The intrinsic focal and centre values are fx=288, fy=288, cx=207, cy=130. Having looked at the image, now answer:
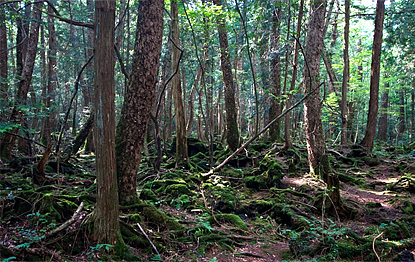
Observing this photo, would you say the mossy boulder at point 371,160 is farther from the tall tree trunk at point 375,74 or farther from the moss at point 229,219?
the moss at point 229,219

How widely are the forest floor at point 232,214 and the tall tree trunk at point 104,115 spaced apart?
0.42 metres

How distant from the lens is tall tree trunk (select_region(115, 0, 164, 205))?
558 centimetres

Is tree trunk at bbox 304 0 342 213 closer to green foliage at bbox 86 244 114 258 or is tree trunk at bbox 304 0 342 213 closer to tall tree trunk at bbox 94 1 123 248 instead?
tall tree trunk at bbox 94 1 123 248

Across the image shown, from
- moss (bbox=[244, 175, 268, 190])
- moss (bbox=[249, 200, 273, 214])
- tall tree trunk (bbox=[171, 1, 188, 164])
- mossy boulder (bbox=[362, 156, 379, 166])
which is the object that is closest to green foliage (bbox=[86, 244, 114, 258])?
moss (bbox=[249, 200, 273, 214])

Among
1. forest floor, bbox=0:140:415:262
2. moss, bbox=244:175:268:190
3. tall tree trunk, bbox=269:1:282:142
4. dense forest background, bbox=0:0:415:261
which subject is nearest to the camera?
dense forest background, bbox=0:0:415:261

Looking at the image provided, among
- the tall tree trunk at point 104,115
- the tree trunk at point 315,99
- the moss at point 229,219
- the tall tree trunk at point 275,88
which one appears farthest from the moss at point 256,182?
the tall tree trunk at point 104,115

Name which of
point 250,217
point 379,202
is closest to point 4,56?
point 250,217

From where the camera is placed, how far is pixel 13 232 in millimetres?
4383

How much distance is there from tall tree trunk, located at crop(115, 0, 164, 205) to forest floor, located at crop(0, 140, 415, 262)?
0.66 m

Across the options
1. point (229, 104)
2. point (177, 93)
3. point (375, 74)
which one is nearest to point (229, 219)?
point (177, 93)

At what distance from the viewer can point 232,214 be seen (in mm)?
6988

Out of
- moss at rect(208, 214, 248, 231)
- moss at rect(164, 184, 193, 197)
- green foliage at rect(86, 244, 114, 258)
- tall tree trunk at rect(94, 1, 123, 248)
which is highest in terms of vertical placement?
tall tree trunk at rect(94, 1, 123, 248)

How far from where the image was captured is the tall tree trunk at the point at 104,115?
3.86 m

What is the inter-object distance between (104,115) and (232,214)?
430cm
